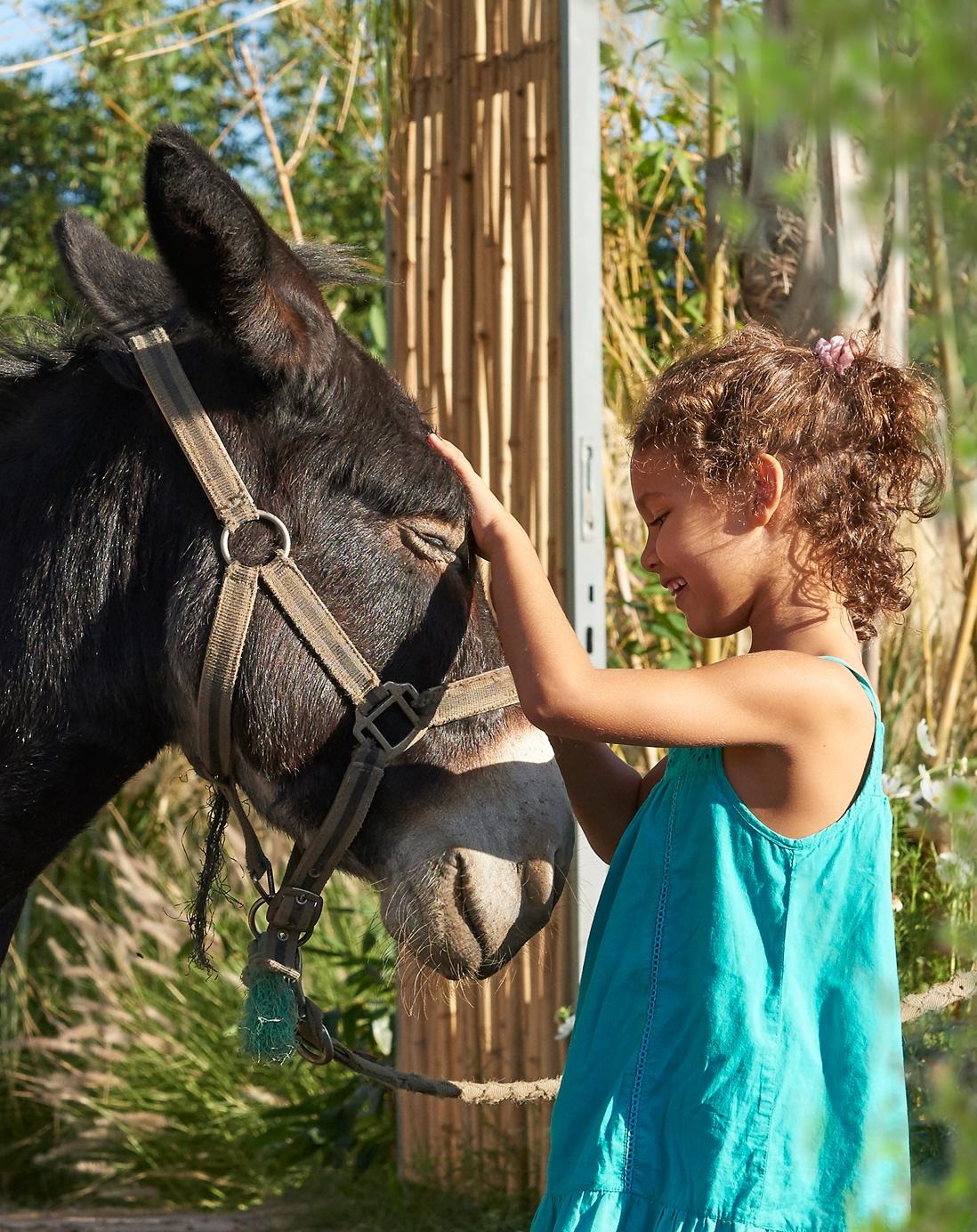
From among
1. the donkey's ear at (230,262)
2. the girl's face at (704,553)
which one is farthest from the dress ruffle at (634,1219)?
the donkey's ear at (230,262)

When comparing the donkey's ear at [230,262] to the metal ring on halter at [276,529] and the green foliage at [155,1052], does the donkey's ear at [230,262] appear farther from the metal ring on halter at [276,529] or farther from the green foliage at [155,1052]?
the green foliage at [155,1052]

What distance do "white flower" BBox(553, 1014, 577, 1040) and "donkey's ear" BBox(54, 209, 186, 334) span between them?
2023mm

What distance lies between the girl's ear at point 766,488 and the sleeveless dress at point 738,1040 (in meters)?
0.23

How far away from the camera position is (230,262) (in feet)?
5.61

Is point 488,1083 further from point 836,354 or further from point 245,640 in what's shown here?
point 836,354

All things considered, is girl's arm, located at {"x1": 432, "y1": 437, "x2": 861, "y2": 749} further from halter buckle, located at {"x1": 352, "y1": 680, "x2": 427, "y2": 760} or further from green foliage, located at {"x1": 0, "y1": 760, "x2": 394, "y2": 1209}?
green foliage, located at {"x1": 0, "y1": 760, "x2": 394, "y2": 1209}

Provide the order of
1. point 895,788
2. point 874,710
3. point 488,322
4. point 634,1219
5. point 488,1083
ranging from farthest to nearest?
point 488,322, point 895,788, point 488,1083, point 874,710, point 634,1219

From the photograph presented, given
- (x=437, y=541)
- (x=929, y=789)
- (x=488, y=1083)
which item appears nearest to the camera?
(x=437, y=541)

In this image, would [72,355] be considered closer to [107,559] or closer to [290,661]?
[107,559]

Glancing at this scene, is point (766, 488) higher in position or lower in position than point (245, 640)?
higher

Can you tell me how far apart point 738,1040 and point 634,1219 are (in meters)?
0.24

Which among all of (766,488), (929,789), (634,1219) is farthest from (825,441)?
(929,789)

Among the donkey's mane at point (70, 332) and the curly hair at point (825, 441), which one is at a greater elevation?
the donkey's mane at point (70, 332)

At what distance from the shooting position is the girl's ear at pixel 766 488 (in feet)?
5.37
